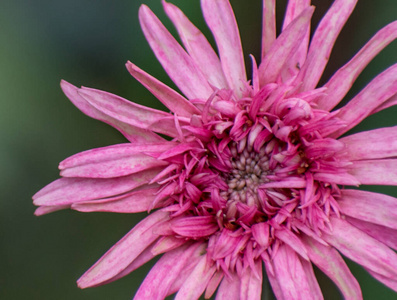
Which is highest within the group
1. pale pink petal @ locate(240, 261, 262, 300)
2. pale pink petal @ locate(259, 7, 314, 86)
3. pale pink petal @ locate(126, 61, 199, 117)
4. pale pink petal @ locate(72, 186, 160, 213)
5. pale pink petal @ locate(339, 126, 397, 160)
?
pale pink petal @ locate(126, 61, 199, 117)

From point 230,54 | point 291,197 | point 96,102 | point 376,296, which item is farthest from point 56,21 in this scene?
point 376,296

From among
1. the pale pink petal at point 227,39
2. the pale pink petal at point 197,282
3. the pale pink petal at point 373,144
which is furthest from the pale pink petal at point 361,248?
the pale pink petal at point 227,39

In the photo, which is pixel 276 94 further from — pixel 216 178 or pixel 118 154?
pixel 118 154

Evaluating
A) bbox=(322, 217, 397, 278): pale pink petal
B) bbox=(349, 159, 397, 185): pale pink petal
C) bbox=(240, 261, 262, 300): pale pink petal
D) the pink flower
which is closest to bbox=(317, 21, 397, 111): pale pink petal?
the pink flower

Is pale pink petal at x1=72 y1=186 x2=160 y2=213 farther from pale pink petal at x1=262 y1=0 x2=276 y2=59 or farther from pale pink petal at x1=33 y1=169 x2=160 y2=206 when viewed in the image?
pale pink petal at x1=262 y1=0 x2=276 y2=59

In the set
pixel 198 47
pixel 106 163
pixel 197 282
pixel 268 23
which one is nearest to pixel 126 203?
pixel 106 163

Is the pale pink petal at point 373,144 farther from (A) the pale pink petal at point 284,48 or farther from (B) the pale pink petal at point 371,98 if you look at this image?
(A) the pale pink petal at point 284,48
